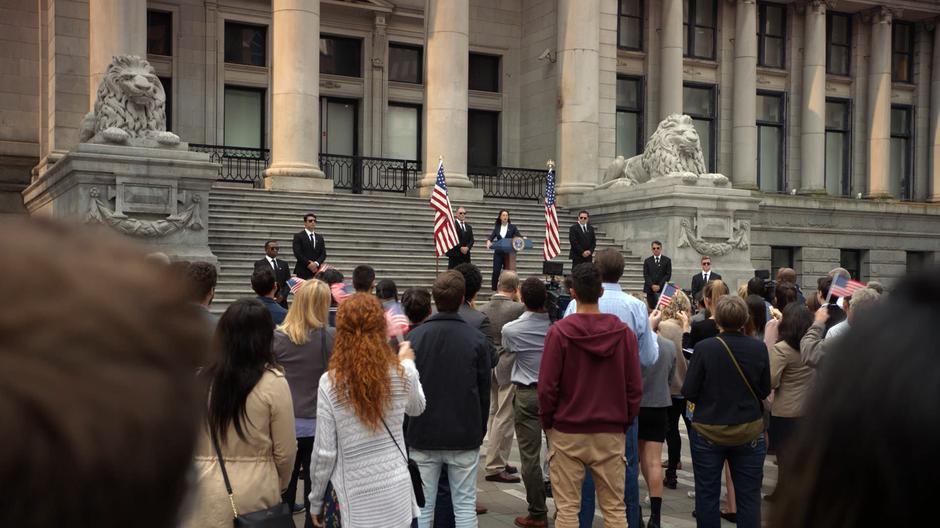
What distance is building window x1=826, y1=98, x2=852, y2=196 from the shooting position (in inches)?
1604

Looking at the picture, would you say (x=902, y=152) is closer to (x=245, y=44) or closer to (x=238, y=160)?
(x=245, y=44)

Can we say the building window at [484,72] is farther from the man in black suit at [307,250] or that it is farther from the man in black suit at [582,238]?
the man in black suit at [307,250]

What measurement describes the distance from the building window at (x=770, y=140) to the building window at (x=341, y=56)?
53.3ft

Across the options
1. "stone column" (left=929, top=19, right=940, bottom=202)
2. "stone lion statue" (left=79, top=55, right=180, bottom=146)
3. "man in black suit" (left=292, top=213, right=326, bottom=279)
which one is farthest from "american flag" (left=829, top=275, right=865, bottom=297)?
"stone column" (left=929, top=19, right=940, bottom=202)

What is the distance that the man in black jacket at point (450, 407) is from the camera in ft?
21.6

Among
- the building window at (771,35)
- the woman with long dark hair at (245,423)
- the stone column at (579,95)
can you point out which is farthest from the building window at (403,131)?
the woman with long dark hair at (245,423)

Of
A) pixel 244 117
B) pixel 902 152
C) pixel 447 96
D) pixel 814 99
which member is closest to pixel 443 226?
pixel 447 96

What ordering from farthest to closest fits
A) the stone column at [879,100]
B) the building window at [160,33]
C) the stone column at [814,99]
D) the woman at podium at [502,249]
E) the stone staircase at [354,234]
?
the stone column at [879,100] → the stone column at [814,99] → the building window at [160,33] → the stone staircase at [354,234] → the woman at podium at [502,249]

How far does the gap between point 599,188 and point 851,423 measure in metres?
28.3

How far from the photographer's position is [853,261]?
3588 cm

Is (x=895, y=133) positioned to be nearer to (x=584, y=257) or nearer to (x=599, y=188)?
(x=599, y=188)

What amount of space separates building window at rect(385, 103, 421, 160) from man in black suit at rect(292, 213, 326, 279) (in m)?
16.7

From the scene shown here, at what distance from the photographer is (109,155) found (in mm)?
18500

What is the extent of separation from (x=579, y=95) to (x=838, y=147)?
51.7ft
